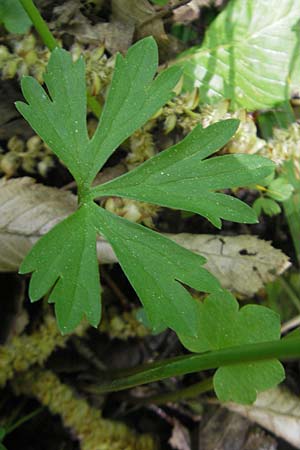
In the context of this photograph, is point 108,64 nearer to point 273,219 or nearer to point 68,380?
point 273,219

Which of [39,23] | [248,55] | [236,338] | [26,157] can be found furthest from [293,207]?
[39,23]

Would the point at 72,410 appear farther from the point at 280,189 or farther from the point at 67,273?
the point at 280,189

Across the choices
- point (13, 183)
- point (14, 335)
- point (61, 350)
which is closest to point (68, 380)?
point (61, 350)

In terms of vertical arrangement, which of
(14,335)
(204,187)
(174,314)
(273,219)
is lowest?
(273,219)

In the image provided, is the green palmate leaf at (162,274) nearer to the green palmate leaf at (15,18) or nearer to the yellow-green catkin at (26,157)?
the yellow-green catkin at (26,157)

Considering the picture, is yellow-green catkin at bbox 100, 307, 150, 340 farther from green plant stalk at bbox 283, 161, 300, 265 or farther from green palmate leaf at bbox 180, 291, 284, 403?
green plant stalk at bbox 283, 161, 300, 265

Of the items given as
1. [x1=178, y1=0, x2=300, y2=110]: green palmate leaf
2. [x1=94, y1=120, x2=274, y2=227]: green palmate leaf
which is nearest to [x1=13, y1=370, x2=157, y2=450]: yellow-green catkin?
[x1=94, y1=120, x2=274, y2=227]: green palmate leaf
